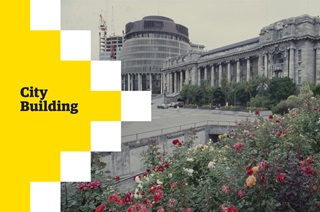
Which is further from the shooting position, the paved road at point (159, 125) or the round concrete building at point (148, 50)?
the round concrete building at point (148, 50)

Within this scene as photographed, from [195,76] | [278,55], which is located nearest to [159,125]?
[278,55]

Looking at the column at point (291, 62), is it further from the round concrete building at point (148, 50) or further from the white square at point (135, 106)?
the round concrete building at point (148, 50)

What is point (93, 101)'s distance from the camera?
12.8 ft

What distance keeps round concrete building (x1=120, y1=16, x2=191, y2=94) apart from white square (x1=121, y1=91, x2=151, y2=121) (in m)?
120

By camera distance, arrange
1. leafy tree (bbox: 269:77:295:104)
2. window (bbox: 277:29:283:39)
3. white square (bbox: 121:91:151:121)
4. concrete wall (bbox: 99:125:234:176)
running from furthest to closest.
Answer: window (bbox: 277:29:283:39) → leafy tree (bbox: 269:77:295:104) → concrete wall (bbox: 99:125:234:176) → white square (bbox: 121:91:151:121)

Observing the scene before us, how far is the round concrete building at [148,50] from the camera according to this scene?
126m

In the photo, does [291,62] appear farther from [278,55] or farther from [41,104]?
[41,104]

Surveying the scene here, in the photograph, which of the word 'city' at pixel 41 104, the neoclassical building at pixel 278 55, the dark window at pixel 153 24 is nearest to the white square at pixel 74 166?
the word 'city' at pixel 41 104

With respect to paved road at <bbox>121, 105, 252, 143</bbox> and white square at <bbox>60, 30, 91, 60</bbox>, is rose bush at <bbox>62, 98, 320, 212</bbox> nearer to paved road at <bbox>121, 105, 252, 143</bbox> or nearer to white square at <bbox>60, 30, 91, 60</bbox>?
white square at <bbox>60, 30, 91, 60</bbox>

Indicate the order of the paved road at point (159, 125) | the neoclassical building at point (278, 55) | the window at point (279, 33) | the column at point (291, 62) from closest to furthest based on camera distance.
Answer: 1. the paved road at point (159, 125)
2. the neoclassical building at point (278, 55)
3. the column at point (291, 62)
4. the window at point (279, 33)

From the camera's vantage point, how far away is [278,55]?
66.4 m

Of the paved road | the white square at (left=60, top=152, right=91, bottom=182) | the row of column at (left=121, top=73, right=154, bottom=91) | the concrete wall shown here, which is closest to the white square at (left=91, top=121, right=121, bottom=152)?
the white square at (left=60, top=152, right=91, bottom=182)

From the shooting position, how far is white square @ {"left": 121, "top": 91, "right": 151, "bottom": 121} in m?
3.95

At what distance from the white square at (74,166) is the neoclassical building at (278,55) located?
53464mm
